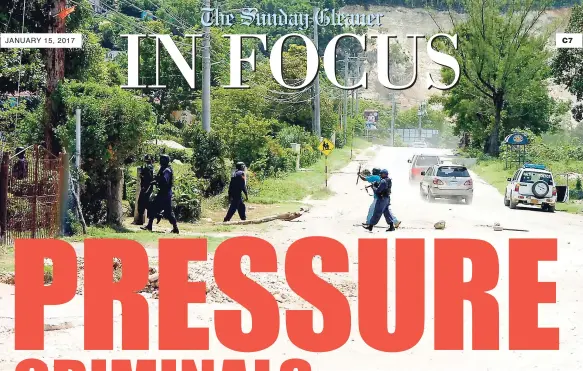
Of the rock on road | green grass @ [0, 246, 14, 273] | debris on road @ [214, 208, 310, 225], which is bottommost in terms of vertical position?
the rock on road

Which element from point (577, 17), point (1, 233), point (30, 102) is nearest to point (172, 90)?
point (577, 17)

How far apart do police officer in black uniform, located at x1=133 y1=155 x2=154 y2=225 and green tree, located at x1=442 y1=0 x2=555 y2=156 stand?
46.7 m

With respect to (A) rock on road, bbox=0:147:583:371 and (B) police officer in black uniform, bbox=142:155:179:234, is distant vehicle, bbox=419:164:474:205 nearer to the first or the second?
(A) rock on road, bbox=0:147:583:371

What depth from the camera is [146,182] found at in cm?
2362

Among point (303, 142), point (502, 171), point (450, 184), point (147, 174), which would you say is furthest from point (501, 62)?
point (147, 174)

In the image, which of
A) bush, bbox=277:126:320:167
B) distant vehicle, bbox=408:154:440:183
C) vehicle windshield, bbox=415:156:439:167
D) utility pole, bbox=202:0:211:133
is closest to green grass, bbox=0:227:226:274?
A: utility pole, bbox=202:0:211:133

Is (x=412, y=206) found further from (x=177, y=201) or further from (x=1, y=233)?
(x=1, y=233)

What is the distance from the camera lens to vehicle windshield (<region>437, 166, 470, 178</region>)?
118ft

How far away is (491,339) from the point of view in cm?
1202

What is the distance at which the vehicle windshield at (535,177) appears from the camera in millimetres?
35000

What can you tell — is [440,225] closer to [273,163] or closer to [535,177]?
[535,177]

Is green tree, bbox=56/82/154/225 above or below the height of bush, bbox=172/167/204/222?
above

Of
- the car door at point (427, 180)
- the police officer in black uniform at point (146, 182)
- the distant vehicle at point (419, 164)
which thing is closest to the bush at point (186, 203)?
the police officer in black uniform at point (146, 182)

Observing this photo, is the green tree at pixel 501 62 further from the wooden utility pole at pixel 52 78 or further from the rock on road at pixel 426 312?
the wooden utility pole at pixel 52 78
